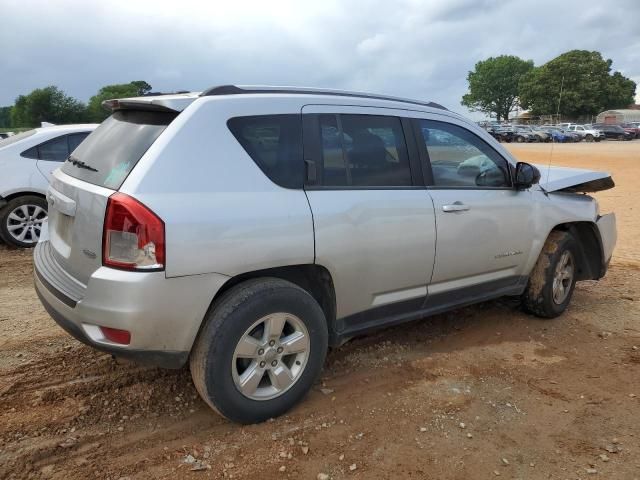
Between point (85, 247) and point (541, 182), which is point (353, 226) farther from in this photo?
point (541, 182)

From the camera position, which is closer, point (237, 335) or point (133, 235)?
point (133, 235)

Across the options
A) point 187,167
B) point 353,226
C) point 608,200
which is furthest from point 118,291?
point 608,200

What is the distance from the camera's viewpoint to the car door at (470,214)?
12.3 ft

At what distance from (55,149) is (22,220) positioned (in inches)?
41.4

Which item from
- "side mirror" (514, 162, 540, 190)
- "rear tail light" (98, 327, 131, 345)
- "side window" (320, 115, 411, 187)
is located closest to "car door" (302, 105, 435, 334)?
"side window" (320, 115, 411, 187)

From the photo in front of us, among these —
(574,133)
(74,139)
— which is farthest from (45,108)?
(74,139)

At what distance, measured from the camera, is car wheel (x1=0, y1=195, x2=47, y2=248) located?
704 cm

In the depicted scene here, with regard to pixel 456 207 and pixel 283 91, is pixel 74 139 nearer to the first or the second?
pixel 283 91

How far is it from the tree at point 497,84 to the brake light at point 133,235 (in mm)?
111794

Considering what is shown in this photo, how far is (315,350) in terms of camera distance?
10.4 feet

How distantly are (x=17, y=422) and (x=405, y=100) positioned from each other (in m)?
3.19

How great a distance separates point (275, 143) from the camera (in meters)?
3.06

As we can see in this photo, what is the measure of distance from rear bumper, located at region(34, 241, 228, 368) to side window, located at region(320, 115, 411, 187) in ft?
3.42

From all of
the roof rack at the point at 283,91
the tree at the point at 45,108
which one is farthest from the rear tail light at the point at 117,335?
the tree at the point at 45,108
